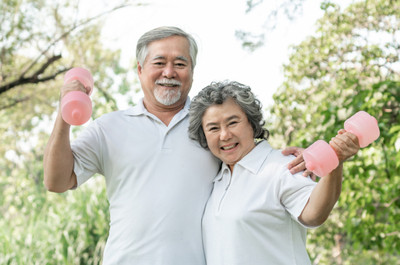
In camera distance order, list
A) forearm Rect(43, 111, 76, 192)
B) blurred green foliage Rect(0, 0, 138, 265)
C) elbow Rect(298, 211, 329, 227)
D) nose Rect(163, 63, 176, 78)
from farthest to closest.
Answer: blurred green foliage Rect(0, 0, 138, 265)
nose Rect(163, 63, 176, 78)
forearm Rect(43, 111, 76, 192)
elbow Rect(298, 211, 329, 227)

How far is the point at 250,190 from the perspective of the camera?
6.43ft

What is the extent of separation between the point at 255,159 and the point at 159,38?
0.76 metres

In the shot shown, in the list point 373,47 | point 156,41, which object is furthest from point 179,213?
point 373,47

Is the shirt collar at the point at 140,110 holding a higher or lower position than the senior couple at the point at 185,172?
higher

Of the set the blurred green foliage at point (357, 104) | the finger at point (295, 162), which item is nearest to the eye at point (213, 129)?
the finger at point (295, 162)

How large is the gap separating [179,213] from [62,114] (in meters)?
0.67

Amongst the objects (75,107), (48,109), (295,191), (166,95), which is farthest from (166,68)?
(48,109)

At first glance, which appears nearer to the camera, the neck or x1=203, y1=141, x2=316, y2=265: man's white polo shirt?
x1=203, y1=141, x2=316, y2=265: man's white polo shirt

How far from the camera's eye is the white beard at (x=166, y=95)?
7.36ft

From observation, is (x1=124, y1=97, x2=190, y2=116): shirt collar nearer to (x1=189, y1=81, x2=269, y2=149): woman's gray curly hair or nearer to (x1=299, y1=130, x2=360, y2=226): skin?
(x1=189, y1=81, x2=269, y2=149): woman's gray curly hair

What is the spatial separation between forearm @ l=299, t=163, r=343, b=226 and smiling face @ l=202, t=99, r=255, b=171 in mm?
469

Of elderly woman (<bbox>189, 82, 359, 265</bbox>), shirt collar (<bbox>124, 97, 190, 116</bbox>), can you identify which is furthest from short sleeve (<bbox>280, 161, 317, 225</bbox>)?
shirt collar (<bbox>124, 97, 190, 116</bbox>)

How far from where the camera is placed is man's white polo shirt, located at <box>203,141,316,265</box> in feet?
6.12

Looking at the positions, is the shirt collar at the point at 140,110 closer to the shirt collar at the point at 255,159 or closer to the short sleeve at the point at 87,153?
the short sleeve at the point at 87,153
